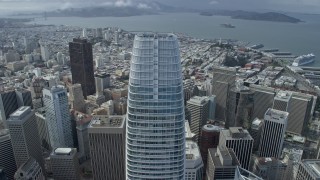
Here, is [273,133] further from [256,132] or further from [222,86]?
[222,86]

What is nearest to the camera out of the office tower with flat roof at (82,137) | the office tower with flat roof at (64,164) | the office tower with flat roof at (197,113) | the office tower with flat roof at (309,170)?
the office tower with flat roof at (309,170)

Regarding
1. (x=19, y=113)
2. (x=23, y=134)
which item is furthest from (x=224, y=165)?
(x=19, y=113)

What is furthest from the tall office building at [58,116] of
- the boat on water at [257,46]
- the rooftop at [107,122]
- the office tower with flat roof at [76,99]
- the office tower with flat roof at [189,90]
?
the boat on water at [257,46]

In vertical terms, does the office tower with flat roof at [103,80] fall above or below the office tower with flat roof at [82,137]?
above

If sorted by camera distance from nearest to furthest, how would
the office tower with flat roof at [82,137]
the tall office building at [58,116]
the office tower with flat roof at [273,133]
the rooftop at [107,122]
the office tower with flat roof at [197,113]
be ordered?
the rooftop at [107,122]
the tall office building at [58,116]
the office tower with flat roof at [273,133]
the office tower with flat roof at [82,137]
the office tower with flat roof at [197,113]

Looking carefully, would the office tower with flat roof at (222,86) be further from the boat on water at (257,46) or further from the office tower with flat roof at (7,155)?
the boat on water at (257,46)

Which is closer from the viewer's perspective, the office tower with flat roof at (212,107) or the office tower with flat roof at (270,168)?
the office tower with flat roof at (270,168)

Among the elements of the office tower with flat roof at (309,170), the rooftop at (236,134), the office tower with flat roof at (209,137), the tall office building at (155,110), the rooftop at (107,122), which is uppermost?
the tall office building at (155,110)

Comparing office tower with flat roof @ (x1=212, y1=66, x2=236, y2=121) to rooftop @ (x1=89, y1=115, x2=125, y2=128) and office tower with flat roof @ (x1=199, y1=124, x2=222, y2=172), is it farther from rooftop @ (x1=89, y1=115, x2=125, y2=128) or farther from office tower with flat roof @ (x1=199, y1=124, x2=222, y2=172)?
rooftop @ (x1=89, y1=115, x2=125, y2=128)
